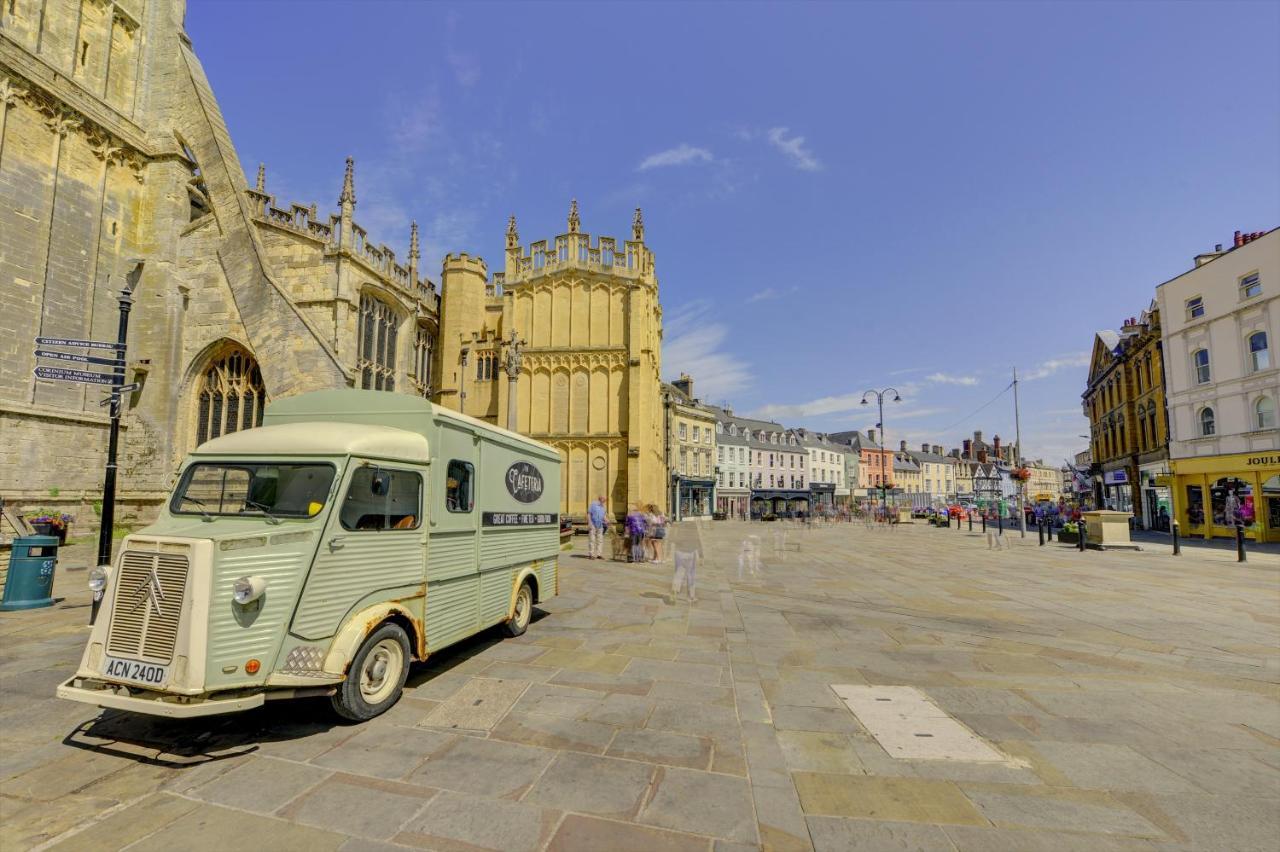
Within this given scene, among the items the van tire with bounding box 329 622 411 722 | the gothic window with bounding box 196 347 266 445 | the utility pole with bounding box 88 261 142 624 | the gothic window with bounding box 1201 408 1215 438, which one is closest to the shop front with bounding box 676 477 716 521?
the gothic window with bounding box 1201 408 1215 438

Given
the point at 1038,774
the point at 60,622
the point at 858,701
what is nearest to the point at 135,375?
the point at 60,622

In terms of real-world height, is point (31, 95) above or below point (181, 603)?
above

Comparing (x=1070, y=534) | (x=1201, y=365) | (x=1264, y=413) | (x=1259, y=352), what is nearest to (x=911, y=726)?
(x=1070, y=534)

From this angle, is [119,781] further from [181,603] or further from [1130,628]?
[1130,628]

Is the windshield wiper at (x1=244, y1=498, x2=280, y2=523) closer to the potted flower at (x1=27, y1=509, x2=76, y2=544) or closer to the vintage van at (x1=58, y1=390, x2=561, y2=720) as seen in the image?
the vintage van at (x1=58, y1=390, x2=561, y2=720)

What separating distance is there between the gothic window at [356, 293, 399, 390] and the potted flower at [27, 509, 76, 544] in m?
9.08

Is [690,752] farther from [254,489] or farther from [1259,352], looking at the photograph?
[1259,352]

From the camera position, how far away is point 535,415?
91.0 feet

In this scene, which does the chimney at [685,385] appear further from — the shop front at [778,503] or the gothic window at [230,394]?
the gothic window at [230,394]

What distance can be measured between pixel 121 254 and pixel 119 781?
19909mm

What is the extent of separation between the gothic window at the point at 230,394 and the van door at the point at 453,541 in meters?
15.2

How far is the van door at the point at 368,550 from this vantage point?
4.41 metres

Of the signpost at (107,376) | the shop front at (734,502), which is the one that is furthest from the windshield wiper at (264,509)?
the shop front at (734,502)

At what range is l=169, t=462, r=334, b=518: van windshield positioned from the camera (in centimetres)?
461
